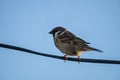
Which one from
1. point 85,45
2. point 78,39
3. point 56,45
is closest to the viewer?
point 85,45

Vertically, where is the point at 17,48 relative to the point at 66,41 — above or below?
below

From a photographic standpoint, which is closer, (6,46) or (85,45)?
(6,46)

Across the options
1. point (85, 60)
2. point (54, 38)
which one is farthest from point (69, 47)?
point (85, 60)

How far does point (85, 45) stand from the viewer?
21.8ft

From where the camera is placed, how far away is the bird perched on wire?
681cm

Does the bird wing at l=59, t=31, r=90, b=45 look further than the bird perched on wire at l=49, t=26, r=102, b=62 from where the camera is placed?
Yes

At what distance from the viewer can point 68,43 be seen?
7.34m

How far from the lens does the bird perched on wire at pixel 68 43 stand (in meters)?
6.81

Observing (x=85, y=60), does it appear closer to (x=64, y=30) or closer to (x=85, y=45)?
(x=85, y=45)

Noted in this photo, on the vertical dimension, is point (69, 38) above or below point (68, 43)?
above

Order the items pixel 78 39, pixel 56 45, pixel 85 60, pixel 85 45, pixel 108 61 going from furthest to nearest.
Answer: pixel 56 45
pixel 78 39
pixel 85 45
pixel 85 60
pixel 108 61

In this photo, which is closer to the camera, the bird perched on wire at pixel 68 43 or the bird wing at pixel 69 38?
the bird perched on wire at pixel 68 43

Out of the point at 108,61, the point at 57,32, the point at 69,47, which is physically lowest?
the point at 108,61

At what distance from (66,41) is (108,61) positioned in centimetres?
346
